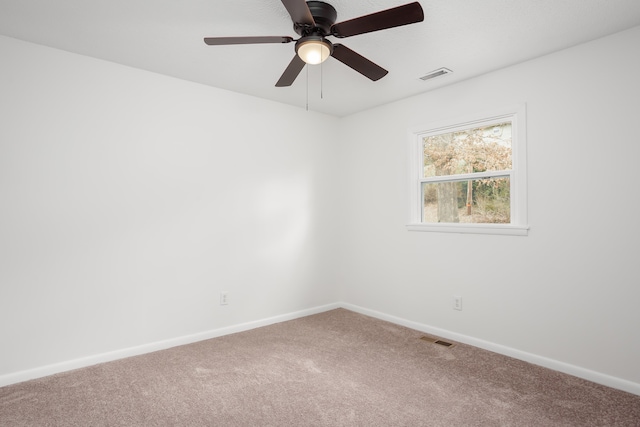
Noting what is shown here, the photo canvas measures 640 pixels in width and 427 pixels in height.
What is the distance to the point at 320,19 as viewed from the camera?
2.12 m

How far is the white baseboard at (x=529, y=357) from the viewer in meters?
2.47

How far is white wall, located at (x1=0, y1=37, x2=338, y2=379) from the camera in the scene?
2.62 m

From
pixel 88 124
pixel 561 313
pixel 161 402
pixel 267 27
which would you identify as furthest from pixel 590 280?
pixel 88 124

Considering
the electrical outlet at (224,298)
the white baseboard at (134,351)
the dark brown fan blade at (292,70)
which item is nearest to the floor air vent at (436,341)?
the white baseboard at (134,351)

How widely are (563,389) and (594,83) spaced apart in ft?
7.14

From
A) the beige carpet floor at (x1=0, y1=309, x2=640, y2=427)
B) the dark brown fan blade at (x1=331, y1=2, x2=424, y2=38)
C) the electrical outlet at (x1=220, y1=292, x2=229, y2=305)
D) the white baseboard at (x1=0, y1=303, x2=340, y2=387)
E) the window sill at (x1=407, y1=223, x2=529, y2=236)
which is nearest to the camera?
the dark brown fan blade at (x1=331, y1=2, x2=424, y2=38)

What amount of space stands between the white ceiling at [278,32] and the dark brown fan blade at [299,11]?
0.31 meters

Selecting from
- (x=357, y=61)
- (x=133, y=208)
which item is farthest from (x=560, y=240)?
(x=133, y=208)

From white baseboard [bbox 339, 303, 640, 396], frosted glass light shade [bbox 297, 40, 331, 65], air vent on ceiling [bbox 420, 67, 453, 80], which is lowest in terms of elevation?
white baseboard [bbox 339, 303, 640, 396]

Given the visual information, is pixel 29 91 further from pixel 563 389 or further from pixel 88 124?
pixel 563 389

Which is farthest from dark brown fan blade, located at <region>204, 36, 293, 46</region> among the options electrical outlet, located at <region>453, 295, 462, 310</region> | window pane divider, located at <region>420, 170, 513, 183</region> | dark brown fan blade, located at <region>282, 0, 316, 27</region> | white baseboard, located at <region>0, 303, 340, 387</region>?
electrical outlet, located at <region>453, 295, 462, 310</region>

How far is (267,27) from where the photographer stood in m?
2.41

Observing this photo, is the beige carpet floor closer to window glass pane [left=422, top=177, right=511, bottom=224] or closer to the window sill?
the window sill

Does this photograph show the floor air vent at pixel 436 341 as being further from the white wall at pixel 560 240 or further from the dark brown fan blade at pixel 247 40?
the dark brown fan blade at pixel 247 40
